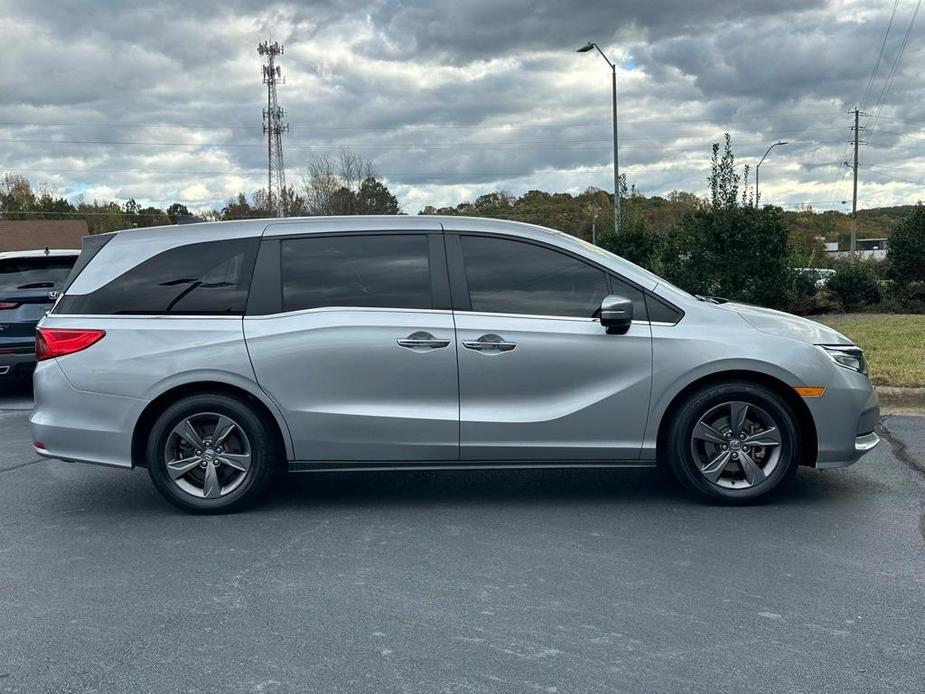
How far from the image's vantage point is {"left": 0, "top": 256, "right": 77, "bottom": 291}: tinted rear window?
10.6m

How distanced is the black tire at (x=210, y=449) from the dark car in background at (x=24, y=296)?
5.64m

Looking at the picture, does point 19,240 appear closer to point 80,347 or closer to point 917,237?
point 917,237

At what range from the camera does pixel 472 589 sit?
14.3ft

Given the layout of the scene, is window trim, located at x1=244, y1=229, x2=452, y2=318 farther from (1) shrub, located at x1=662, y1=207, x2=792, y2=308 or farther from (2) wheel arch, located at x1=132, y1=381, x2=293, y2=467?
(1) shrub, located at x1=662, y1=207, x2=792, y2=308

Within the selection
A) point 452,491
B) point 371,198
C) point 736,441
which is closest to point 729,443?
point 736,441

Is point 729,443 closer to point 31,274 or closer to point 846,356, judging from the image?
point 846,356

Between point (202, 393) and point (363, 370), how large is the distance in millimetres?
1025

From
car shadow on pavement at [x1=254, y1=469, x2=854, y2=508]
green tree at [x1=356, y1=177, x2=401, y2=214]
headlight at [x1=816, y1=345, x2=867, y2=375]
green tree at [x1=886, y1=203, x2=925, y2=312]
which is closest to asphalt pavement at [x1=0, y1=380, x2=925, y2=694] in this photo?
car shadow on pavement at [x1=254, y1=469, x2=854, y2=508]

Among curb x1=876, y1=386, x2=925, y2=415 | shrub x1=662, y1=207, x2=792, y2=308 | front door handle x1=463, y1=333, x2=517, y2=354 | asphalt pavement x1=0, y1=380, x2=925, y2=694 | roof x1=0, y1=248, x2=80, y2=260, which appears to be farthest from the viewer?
shrub x1=662, y1=207, x2=792, y2=308

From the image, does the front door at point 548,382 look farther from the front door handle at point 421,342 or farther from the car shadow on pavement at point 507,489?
the car shadow on pavement at point 507,489

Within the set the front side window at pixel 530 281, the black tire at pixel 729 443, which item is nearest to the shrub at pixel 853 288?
the black tire at pixel 729 443

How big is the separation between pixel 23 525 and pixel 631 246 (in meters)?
18.9

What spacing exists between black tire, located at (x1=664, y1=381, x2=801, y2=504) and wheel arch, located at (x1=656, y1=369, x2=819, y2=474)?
3 centimetres

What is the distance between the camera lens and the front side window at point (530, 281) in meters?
5.61
